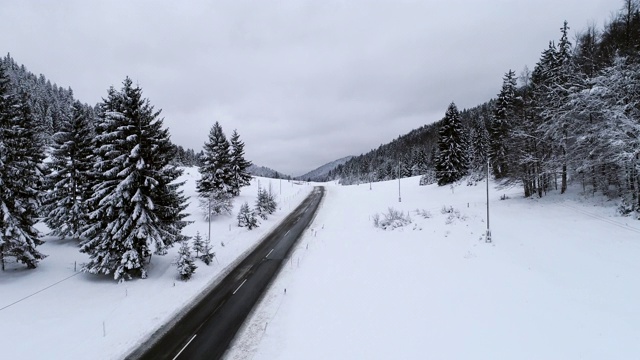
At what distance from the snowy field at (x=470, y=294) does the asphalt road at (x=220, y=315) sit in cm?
96

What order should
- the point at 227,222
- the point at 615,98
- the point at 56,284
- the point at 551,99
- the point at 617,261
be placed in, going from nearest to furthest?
the point at 617,261 → the point at 56,284 → the point at 615,98 → the point at 551,99 → the point at 227,222

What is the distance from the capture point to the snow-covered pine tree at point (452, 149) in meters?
49.8

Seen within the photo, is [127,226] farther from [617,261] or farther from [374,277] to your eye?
[617,261]

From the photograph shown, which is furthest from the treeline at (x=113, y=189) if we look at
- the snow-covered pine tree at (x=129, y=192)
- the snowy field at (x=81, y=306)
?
the snowy field at (x=81, y=306)

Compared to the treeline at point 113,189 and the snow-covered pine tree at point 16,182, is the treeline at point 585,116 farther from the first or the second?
the snow-covered pine tree at point 16,182

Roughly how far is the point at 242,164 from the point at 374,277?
128ft

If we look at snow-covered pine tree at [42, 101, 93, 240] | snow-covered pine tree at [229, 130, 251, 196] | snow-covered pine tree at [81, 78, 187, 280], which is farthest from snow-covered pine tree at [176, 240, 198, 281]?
snow-covered pine tree at [229, 130, 251, 196]

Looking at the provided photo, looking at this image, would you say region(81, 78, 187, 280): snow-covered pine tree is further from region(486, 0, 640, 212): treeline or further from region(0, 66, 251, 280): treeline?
region(486, 0, 640, 212): treeline

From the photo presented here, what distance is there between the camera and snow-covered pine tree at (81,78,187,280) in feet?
62.2

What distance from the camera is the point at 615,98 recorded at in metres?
23.0

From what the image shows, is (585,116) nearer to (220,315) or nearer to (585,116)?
(585,116)

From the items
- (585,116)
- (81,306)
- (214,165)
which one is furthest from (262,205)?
(585,116)

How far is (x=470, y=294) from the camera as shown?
53.1 ft

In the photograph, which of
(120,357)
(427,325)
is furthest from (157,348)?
(427,325)
